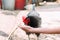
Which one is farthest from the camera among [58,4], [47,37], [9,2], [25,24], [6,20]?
[58,4]

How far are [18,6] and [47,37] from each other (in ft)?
2.41

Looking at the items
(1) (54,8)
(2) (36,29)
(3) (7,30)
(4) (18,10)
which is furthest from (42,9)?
(2) (36,29)

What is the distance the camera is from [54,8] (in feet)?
5.20

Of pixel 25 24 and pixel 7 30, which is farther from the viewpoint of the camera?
pixel 7 30

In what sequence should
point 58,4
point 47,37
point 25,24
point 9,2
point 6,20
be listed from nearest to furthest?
point 25,24
point 47,37
point 6,20
point 9,2
point 58,4

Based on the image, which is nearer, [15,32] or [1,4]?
[15,32]

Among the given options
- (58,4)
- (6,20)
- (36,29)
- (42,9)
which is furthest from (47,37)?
(58,4)

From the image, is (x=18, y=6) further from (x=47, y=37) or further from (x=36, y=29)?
(x=36, y=29)

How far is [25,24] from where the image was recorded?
2.52 feet

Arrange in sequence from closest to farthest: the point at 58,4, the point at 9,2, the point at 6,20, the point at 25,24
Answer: the point at 25,24
the point at 6,20
the point at 9,2
the point at 58,4

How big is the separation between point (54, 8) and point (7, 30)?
72 cm

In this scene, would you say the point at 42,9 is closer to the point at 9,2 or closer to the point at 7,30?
the point at 9,2

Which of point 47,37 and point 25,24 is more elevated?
point 25,24

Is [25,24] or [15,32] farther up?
[25,24]
